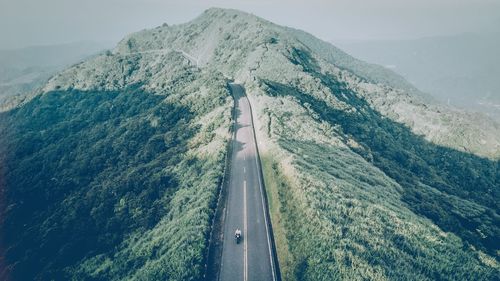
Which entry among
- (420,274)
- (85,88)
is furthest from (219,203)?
(85,88)

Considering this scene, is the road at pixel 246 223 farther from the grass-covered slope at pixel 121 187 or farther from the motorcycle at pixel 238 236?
the grass-covered slope at pixel 121 187

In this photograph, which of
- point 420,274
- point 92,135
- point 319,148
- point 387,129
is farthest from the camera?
point 387,129

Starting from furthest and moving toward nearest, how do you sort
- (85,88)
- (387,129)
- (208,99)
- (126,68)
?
(126,68) → (85,88) → (387,129) → (208,99)

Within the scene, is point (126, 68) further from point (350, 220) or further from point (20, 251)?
point (350, 220)

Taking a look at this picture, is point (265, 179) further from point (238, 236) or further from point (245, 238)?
point (238, 236)

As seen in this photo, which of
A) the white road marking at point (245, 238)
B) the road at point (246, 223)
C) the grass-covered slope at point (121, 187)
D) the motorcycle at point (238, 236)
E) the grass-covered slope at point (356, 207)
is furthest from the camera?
the grass-covered slope at point (121, 187)

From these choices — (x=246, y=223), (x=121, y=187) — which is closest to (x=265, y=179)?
(x=246, y=223)

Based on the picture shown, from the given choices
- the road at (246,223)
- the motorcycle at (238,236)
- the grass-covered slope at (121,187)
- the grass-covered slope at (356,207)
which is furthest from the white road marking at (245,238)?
the grass-covered slope at (121,187)
